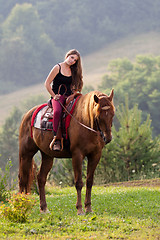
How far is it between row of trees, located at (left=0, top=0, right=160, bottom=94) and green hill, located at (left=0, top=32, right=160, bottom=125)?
11.5ft

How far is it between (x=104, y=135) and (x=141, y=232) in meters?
1.68

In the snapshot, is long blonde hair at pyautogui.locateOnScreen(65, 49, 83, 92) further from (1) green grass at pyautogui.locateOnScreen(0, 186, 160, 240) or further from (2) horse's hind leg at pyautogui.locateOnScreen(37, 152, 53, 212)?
(1) green grass at pyautogui.locateOnScreen(0, 186, 160, 240)

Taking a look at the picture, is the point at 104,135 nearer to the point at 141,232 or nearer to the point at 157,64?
the point at 141,232

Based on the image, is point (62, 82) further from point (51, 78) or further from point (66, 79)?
point (51, 78)

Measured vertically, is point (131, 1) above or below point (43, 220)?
above

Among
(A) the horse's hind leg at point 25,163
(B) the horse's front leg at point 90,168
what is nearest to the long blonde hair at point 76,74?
(B) the horse's front leg at point 90,168

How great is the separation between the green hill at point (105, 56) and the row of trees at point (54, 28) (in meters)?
3.50

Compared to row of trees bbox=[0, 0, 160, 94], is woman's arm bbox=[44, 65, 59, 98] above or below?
below

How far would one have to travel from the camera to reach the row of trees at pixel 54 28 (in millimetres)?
111938

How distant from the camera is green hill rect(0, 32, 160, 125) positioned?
103444 mm

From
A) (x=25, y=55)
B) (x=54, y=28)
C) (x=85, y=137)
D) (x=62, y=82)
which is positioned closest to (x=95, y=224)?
(x=85, y=137)

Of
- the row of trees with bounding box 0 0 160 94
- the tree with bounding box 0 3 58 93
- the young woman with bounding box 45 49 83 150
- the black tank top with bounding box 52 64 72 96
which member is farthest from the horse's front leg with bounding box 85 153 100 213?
the row of trees with bounding box 0 0 160 94

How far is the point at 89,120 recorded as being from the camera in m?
7.11

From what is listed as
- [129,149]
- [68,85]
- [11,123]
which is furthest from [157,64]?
[68,85]
